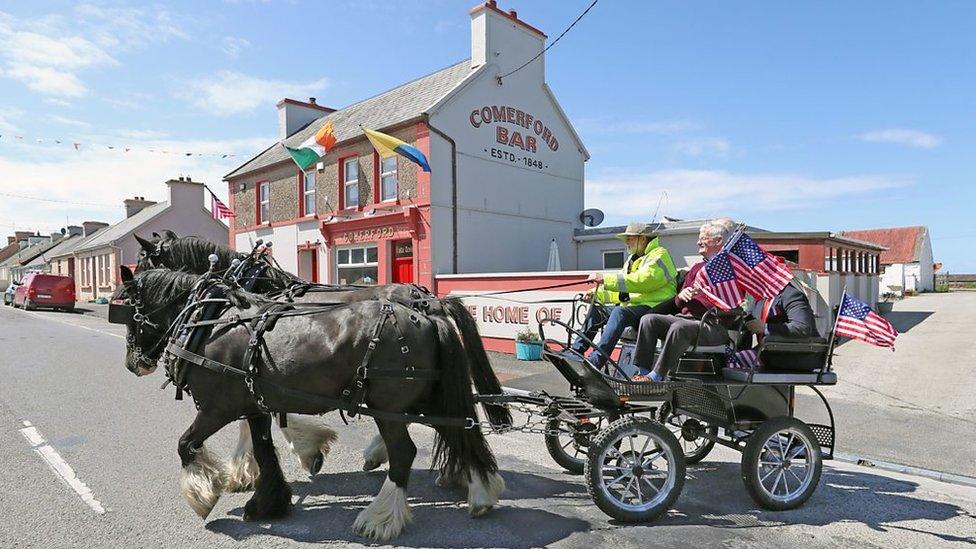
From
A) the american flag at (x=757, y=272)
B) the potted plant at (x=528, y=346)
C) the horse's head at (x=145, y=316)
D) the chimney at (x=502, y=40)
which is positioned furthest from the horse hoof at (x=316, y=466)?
the chimney at (x=502, y=40)

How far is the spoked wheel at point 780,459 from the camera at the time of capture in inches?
155

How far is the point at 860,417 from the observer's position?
6762 millimetres

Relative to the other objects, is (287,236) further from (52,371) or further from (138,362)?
(138,362)

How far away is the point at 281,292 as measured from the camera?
4.88 metres

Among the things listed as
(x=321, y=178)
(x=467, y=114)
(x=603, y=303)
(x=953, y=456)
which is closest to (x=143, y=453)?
(x=603, y=303)

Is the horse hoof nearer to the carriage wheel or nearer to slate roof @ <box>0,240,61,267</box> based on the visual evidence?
the carriage wheel

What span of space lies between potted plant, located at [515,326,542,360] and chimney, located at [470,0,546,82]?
7.79 m

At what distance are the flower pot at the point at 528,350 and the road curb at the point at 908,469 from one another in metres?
5.71

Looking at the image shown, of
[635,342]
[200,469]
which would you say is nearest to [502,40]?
[635,342]

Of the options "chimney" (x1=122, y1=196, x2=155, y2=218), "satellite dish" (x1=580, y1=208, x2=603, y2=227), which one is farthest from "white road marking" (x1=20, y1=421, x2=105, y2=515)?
"chimney" (x1=122, y1=196, x2=155, y2=218)

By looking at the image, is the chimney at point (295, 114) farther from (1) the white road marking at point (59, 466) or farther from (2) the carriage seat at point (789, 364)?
(2) the carriage seat at point (789, 364)

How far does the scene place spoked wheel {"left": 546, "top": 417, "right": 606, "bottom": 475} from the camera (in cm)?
406

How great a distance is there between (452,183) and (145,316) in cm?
1046

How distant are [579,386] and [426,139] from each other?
1059cm
